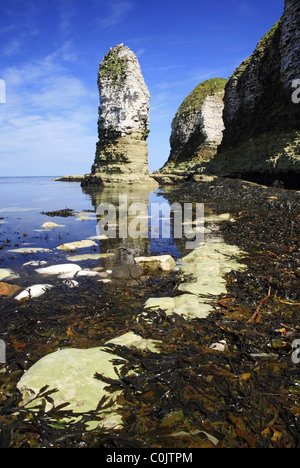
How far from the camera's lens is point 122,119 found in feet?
120

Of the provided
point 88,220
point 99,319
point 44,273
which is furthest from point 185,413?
point 88,220

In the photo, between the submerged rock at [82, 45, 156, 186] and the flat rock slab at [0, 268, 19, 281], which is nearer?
the flat rock slab at [0, 268, 19, 281]

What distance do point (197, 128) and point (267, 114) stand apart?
125 ft

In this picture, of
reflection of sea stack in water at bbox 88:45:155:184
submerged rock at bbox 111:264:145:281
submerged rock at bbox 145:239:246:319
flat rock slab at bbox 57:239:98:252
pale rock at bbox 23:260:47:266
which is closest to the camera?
submerged rock at bbox 145:239:246:319

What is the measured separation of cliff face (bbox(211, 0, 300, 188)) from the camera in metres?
22.0

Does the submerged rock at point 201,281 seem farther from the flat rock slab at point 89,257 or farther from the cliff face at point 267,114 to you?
the cliff face at point 267,114

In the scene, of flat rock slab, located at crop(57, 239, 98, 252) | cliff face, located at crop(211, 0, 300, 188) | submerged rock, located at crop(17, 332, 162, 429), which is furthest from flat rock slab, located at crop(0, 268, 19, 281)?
cliff face, located at crop(211, 0, 300, 188)

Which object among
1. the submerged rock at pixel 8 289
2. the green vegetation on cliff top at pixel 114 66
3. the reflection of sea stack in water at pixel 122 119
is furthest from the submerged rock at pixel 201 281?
the green vegetation on cliff top at pixel 114 66

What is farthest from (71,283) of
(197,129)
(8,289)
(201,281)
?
(197,129)

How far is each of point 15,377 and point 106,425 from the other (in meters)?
1.26

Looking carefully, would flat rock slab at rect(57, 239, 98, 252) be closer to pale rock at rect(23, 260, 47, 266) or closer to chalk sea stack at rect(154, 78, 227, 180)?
pale rock at rect(23, 260, 47, 266)

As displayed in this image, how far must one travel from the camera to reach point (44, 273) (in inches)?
239

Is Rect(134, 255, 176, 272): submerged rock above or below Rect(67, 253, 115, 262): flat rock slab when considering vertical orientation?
above

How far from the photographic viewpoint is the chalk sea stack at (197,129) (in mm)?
58156
